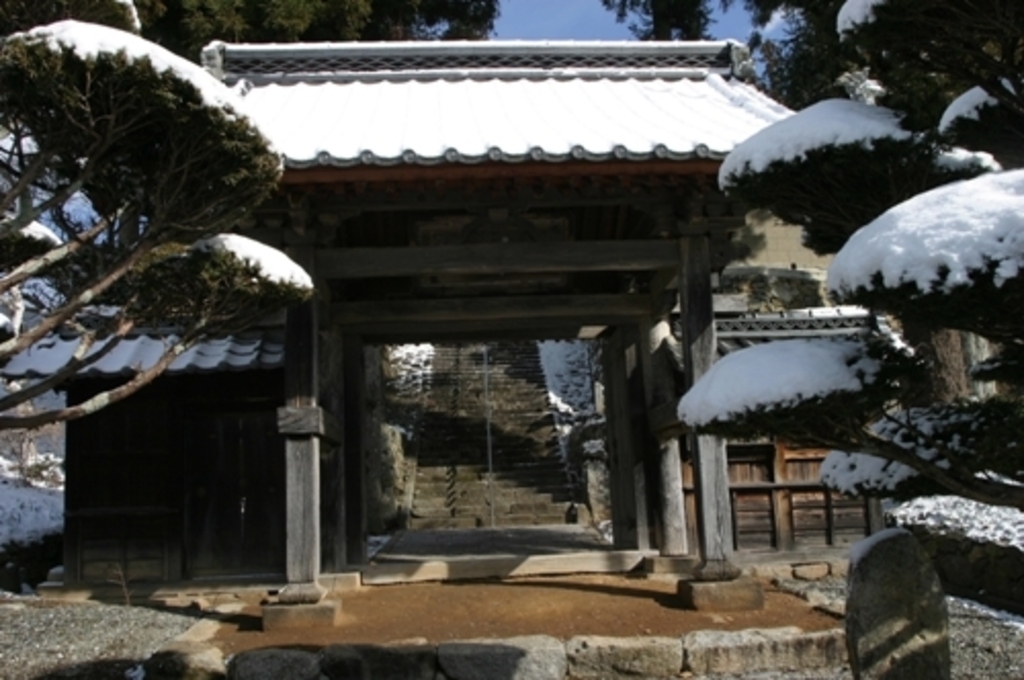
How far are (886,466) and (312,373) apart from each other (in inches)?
177

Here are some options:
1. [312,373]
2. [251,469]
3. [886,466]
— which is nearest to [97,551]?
[251,469]

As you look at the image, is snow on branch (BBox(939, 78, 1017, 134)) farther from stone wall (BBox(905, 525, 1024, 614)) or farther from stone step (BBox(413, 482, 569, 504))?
stone step (BBox(413, 482, 569, 504))

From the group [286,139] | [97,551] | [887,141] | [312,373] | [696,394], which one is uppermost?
[286,139]

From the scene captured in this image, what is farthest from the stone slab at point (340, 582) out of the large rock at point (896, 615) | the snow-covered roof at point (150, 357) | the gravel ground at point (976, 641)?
the large rock at point (896, 615)

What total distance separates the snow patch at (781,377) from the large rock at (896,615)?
5.22 feet

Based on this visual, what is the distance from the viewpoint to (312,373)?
7.23 meters

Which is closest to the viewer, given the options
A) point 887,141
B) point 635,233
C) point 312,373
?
point 887,141

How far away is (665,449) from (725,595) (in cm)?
235

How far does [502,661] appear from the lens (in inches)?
229

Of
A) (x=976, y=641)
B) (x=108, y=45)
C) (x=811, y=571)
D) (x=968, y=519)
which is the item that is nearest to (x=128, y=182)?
(x=108, y=45)

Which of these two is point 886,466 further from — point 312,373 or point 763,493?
point 763,493

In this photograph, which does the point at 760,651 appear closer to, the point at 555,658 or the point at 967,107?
the point at 555,658

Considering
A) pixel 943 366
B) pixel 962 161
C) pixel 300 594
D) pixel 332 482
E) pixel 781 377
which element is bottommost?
pixel 300 594

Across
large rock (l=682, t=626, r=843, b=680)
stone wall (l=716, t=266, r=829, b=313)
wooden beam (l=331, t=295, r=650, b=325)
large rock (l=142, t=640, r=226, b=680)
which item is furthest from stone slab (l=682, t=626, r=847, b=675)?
stone wall (l=716, t=266, r=829, b=313)
